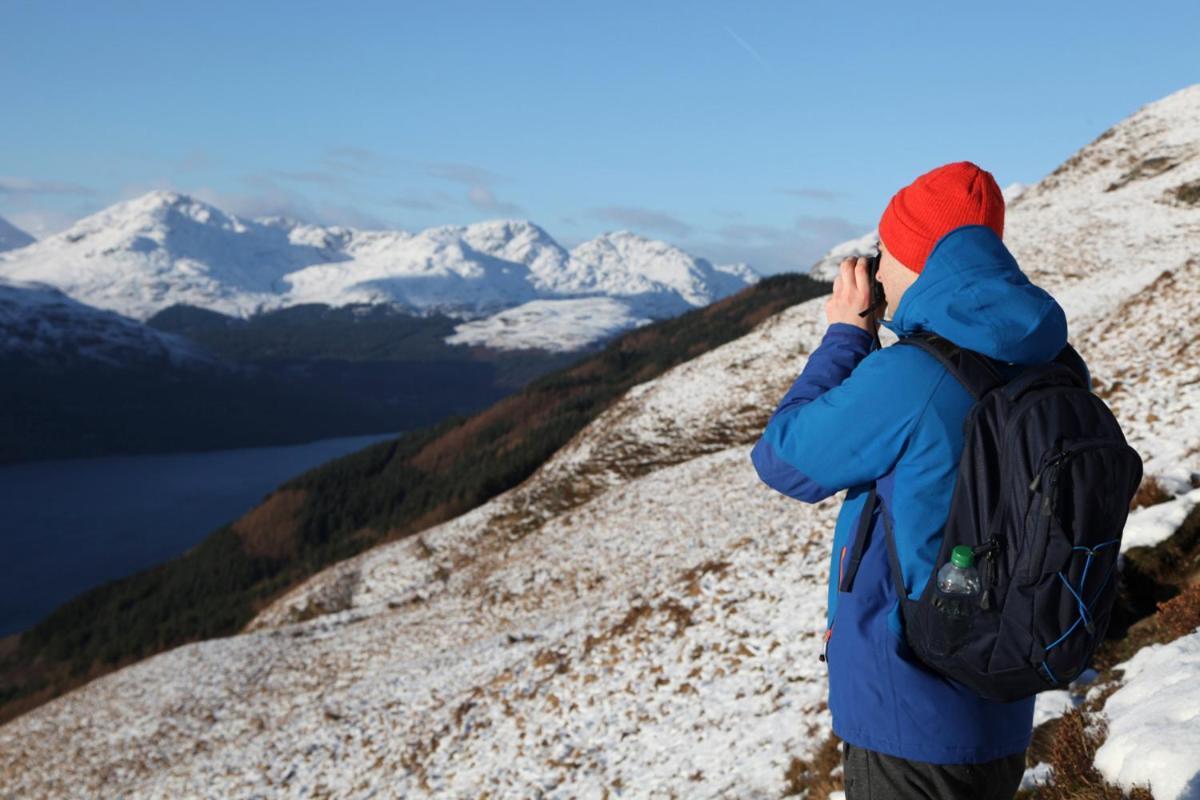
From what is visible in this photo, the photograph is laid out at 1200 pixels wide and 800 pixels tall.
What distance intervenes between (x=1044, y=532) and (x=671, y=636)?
1183cm

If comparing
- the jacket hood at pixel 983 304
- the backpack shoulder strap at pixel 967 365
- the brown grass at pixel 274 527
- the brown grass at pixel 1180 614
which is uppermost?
the jacket hood at pixel 983 304

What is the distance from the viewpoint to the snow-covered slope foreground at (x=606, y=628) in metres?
11.2

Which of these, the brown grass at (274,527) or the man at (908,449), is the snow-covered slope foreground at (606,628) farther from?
the brown grass at (274,527)

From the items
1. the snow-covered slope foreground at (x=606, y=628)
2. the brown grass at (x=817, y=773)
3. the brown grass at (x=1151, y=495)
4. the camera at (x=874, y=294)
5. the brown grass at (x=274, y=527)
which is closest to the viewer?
the camera at (x=874, y=294)

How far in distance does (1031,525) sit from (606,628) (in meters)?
13.8

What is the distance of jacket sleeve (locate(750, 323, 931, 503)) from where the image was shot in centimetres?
272

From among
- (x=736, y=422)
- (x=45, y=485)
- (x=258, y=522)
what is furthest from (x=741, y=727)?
(x=45, y=485)

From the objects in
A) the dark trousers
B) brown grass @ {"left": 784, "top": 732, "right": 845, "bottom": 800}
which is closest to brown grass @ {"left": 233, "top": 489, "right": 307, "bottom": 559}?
brown grass @ {"left": 784, "top": 732, "right": 845, "bottom": 800}

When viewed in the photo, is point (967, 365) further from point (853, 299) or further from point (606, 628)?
point (606, 628)

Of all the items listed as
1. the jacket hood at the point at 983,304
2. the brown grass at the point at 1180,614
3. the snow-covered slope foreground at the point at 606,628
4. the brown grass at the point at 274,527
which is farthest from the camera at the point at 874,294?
the brown grass at the point at 274,527

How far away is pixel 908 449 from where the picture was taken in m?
2.75

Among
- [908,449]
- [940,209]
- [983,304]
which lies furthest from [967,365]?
[940,209]

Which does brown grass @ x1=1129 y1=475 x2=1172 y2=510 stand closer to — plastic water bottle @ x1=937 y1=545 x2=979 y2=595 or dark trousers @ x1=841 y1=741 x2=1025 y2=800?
dark trousers @ x1=841 y1=741 x2=1025 y2=800

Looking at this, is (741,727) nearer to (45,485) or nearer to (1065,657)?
(1065,657)
